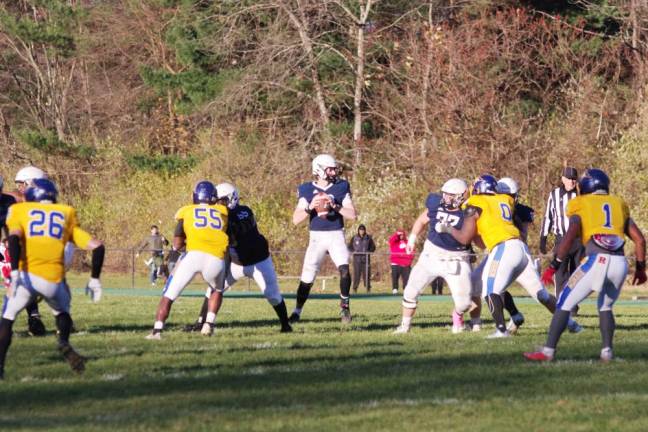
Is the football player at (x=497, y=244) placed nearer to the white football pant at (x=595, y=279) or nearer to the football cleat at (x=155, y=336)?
the white football pant at (x=595, y=279)

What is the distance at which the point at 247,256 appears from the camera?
16.0 meters

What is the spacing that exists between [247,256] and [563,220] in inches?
199

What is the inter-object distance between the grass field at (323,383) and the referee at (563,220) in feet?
7.99

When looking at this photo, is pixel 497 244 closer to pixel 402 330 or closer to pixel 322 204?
pixel 402 330

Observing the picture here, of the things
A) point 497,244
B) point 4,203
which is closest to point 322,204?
point 497,244

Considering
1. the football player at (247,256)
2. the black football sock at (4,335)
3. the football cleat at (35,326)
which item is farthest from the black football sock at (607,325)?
the football cleat at (35,326)

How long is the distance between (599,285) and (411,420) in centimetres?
355

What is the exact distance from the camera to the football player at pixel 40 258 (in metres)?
10.6

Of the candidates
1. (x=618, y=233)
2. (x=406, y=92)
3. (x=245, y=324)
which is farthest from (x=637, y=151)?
(x=618, y=233)

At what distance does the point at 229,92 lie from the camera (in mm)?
42125

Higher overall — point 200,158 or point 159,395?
point 200,158

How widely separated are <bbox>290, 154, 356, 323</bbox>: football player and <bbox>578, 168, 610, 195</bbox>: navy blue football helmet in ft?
18.7

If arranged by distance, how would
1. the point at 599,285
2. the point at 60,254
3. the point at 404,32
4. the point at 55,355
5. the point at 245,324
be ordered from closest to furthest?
the point at 60,254
the point at 599,285
the point at 55,355
the point at 245,324
the point at 404,32

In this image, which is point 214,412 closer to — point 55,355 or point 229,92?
point 55,355
